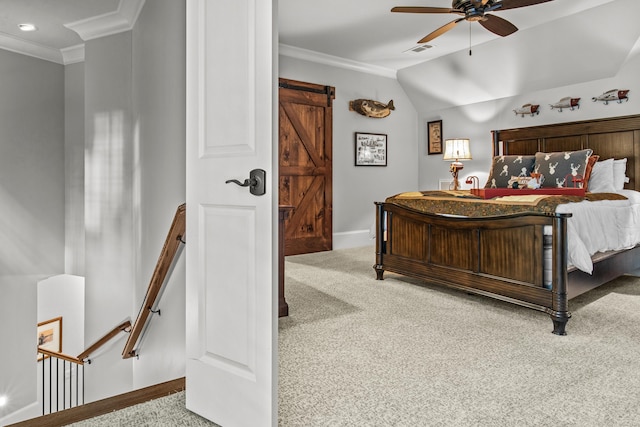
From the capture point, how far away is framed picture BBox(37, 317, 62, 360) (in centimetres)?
Answer: 590

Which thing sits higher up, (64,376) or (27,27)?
(27,27)

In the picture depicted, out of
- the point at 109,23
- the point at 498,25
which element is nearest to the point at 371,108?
the point at 498,25

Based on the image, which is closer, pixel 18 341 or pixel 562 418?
pixel 562 418

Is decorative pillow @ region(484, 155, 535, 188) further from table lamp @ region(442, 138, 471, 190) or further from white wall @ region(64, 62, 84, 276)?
white wall @ region(64, 62, 84, 276)

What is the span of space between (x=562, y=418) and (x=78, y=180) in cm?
590

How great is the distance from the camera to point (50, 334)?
6.00m

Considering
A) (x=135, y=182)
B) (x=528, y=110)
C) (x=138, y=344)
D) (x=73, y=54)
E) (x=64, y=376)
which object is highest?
(x=73, y=54)

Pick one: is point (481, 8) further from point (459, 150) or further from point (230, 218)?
point (230, 218)

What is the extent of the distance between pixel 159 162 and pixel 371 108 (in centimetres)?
367

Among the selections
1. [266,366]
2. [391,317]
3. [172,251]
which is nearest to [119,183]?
[172,251]

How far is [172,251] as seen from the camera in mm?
2553

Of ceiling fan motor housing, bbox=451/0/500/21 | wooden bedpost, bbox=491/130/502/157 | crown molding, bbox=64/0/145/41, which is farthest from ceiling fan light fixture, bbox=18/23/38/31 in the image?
wooden bedpost, bbox=491/130/502/157

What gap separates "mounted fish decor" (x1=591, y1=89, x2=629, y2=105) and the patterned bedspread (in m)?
1.32

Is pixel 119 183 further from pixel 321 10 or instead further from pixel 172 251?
pixel 321 10
